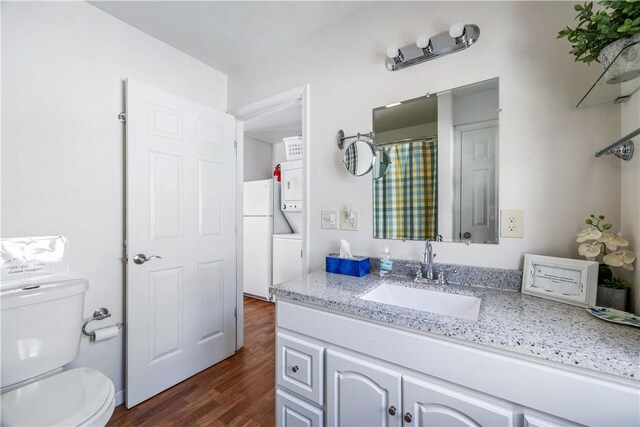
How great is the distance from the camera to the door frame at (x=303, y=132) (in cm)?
Answer: 172

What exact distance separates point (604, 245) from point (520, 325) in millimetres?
535

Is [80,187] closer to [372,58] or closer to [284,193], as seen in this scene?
[372,58]

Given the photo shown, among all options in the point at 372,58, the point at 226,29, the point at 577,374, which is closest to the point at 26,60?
the point at 226,29

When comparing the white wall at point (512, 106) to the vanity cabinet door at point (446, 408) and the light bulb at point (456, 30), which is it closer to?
the light bulb at point (456, 30)

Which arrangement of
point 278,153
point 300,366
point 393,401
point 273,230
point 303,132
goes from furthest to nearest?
point 278,153, point 273,230, point 303,132, point 300,366, point 393,401

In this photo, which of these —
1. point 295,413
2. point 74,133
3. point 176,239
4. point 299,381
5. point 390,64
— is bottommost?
point 295,413

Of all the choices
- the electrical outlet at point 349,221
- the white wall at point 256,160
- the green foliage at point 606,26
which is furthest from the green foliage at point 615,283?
the white wall at point 256,160

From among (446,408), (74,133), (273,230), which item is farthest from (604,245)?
(273,230)

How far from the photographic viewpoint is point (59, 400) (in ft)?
3.43

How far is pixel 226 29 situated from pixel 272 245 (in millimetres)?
2320

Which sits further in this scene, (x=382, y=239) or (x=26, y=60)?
(x=382, y=239)

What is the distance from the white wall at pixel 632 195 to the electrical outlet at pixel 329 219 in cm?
120

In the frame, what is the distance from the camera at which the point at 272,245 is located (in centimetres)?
336

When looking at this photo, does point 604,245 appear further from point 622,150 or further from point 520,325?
point 520,325
